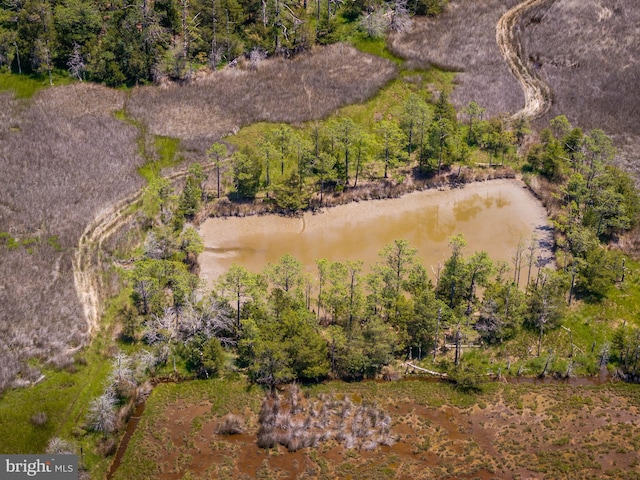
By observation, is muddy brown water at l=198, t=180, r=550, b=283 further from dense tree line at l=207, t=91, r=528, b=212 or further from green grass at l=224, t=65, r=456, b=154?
green grass at l=224, t=65, r=456, b=154

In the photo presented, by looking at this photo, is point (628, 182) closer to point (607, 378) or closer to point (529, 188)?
point (529, 188)

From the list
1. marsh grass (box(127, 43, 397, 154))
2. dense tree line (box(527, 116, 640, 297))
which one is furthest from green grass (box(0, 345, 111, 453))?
dense tree line (box(527, 116, 640, 297))

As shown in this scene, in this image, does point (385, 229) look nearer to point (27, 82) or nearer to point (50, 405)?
point (50, 405)

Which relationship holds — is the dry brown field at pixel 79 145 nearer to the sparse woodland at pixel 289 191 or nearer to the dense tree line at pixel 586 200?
the sparse woodland at pixel 289 191

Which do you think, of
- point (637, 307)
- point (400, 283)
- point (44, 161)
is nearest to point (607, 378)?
point (637, 307)

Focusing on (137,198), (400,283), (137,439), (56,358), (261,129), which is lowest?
(137,439)

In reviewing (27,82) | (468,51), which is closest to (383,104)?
(468,51)
